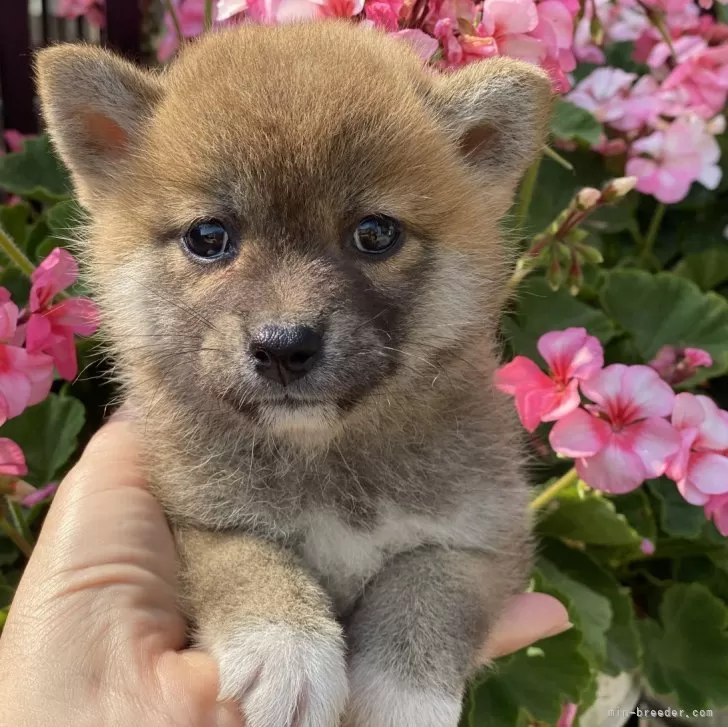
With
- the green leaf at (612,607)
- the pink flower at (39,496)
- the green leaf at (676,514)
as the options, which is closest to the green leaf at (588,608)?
the green leaf at (612,607)

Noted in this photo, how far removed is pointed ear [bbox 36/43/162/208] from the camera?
126 centimetres

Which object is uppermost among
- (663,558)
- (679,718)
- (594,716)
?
(663,558)

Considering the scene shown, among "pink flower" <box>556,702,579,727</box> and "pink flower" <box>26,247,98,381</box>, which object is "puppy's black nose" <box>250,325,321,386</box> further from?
"pink flower" <box>556,702,579,727</box>

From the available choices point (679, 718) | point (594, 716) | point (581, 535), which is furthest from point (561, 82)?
point (679, 718)

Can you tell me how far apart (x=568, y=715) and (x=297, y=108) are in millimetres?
1376

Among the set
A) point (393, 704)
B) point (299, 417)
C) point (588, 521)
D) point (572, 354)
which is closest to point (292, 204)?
point (299, 417)

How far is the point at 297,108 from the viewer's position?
→ 113 cm

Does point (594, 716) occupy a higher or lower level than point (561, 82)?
lower

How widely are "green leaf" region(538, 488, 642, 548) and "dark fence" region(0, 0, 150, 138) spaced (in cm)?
192

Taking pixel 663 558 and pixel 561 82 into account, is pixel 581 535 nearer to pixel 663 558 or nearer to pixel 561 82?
pixel 663 558

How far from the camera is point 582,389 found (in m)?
1.41

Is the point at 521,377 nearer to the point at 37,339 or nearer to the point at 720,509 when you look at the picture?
the point at 720,509

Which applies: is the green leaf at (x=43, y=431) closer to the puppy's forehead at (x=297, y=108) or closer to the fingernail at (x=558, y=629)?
the puppy's forehead at (x=297, y=108)

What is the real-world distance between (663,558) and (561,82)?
1.29 metres
